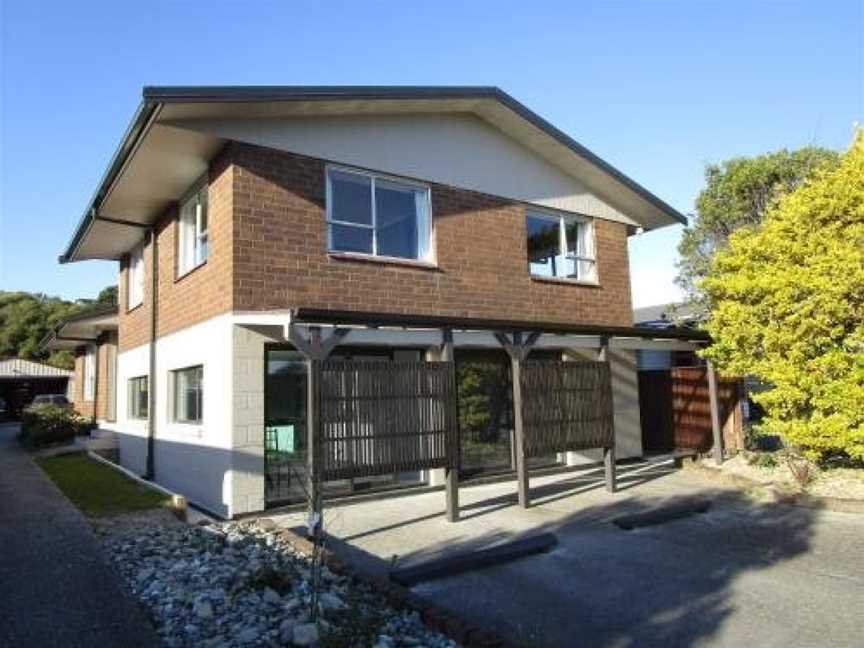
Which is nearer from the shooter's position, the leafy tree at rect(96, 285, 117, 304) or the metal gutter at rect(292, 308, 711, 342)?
the metal gutter at rect(292, 308, 711, 342)

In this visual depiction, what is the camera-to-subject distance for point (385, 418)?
9.43 meters

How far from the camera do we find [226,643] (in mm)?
5215

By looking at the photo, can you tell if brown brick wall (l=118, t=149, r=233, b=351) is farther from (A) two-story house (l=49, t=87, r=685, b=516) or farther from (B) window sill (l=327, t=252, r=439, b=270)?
(B) window sill (l=327, t=252, r=439, b=270)

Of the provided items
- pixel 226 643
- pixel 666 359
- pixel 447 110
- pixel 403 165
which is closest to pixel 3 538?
pixel 226 643

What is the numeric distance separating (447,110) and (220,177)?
15.1 feet

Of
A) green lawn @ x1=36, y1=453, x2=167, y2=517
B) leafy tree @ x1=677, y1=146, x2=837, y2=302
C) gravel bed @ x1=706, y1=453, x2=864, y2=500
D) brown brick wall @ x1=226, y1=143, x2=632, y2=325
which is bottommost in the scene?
gravel bed @ x1=706, y1=453, x2=864, y2=500

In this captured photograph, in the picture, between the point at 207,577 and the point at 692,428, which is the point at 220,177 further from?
the point at 692,428

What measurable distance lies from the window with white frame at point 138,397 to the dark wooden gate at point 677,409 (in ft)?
38.8

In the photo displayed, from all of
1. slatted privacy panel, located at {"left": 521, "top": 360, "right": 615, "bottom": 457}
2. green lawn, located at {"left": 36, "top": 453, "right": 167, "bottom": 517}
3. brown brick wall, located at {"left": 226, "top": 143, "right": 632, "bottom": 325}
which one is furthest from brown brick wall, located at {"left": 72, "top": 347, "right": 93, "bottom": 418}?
slatted privacy panel, located at {"left": 521, "top": 360, "right": 615, "bottom": 457}

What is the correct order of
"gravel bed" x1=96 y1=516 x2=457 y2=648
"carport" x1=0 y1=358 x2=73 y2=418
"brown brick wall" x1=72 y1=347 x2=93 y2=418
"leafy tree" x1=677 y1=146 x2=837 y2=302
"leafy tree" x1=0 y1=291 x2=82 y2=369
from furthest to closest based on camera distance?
"leafy tree" x1=0 y1=291 x2=82 y2=369
"carport" x1=0 y1=358 x2=73 y2=418
"brown brick wall" x1=72 y1=347 x2=93 y2=418
"leafy tree" x1=677 y1=146 x2=837 y2=302
"gravel bed" x1=96 y1=516 x2=457 y2=648

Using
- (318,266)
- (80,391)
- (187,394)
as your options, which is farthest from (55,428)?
(318,266)

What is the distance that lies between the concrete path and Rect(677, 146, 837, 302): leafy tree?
66.2ft

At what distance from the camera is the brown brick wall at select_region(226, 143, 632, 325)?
1066 cm

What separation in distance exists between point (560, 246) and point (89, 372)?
61.2 feet
